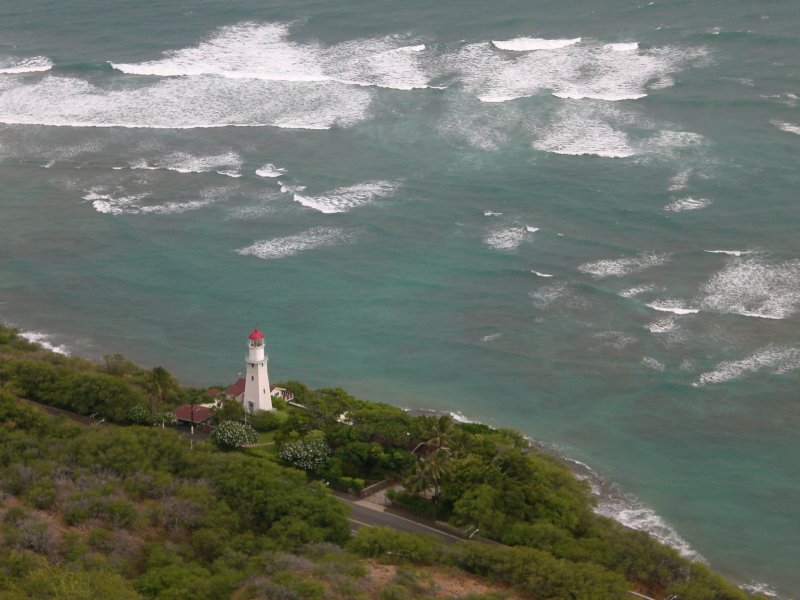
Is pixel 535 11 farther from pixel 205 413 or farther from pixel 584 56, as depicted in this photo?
pixel 205 413

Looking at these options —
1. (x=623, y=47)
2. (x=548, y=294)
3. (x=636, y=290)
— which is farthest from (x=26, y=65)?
(x=636, y=290)

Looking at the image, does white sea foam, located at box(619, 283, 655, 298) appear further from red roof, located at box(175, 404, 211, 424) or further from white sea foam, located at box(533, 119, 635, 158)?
red roof, located at box(175, 404, 211, 424)

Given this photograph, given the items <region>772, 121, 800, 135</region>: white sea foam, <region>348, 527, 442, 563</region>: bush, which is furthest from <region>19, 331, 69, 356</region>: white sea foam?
<region>772, 121, 800, 135</region>: white sea foam

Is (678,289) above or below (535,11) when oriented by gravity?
below

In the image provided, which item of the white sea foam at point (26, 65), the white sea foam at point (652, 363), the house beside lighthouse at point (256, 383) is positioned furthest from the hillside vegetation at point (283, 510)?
the white sea foam at point (26, 65)

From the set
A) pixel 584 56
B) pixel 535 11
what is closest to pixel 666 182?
pixel 584 56

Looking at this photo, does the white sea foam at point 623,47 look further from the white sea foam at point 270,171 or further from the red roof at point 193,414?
the red roof at point 193,414
